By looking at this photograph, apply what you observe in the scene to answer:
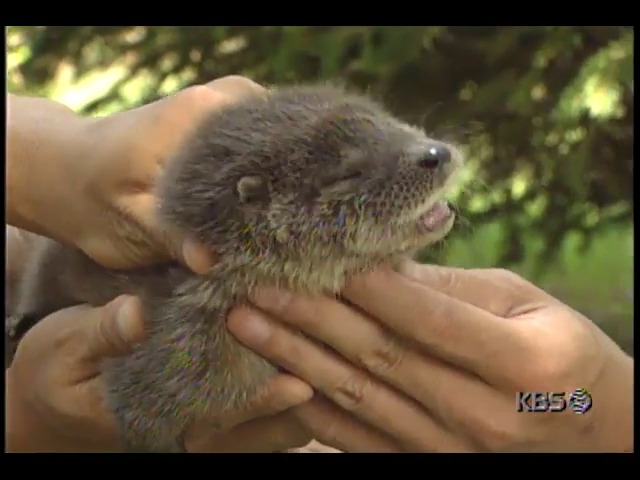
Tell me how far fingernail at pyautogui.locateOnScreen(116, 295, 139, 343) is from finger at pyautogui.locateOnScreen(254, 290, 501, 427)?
30 centimetres

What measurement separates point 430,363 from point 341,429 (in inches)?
10.3

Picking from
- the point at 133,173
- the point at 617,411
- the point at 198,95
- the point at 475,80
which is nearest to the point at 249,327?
the point at 133,173

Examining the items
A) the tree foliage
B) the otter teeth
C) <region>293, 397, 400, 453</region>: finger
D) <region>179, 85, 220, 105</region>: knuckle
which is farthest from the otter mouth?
the tree foliage

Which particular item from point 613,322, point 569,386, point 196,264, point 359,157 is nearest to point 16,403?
point 196,264

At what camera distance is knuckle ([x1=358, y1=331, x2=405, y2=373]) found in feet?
5.52

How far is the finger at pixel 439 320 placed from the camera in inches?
64.1

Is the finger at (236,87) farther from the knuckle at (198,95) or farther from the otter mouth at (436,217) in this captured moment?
the otter mouth at (436,217)

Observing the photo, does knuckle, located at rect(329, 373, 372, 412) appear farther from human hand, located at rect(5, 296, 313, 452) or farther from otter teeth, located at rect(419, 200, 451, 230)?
otter teeth, located at rect(419, 200, 451, 230)

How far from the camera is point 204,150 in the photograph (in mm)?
1684

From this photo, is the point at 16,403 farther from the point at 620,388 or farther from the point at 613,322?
the point at 613,322

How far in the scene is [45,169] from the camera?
6.54 ft

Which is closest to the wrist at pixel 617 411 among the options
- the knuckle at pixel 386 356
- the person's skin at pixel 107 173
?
the knuckle at pixel 386 356

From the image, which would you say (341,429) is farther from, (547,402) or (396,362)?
(547,402)
